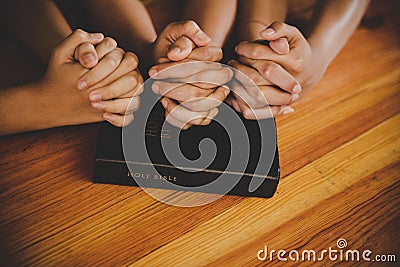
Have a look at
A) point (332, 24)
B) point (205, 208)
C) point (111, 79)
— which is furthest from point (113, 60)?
point (332, 24)

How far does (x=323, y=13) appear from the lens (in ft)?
2.48

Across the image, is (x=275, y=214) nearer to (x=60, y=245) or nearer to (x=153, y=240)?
(x=153, y=240)

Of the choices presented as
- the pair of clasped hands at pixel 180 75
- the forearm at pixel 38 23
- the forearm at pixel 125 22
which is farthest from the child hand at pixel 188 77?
the forearm at pixel 38 23

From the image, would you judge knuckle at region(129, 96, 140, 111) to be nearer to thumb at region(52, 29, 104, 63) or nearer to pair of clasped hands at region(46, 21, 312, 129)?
pair of clasped hands at region(46, 21, 312, 129)

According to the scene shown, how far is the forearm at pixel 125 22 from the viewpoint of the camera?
2.24ft

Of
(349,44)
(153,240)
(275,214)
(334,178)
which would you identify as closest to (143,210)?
(153,240)

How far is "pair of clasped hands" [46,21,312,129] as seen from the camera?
562 mm

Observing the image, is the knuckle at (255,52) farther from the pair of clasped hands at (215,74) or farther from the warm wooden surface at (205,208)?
the warm wooden surface at (205,208)

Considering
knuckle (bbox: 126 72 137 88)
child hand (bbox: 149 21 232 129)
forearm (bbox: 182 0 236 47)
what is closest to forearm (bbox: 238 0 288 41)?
forearm (bbox: 182 0 236 47)

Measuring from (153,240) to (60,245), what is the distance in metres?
0.13

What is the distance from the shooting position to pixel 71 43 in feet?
1.82

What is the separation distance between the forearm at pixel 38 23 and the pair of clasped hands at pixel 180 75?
12cm

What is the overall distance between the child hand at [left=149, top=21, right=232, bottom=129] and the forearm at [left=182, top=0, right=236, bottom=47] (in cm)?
10

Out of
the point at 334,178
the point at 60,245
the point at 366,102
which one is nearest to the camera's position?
the point at 60,245
